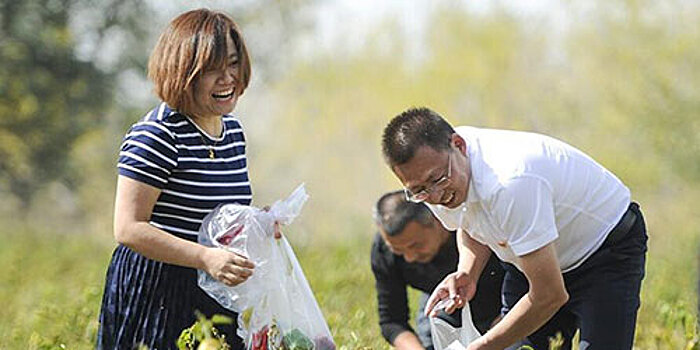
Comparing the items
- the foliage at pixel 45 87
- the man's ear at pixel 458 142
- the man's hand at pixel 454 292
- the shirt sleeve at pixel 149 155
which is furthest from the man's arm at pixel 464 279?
the foliage at pixel 45 87

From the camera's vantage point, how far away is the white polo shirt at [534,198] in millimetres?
3402

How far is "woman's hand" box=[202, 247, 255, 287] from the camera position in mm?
3639

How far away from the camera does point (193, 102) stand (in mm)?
3773

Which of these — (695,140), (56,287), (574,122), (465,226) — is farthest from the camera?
(574,122)

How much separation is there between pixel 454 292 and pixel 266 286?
0.65 m

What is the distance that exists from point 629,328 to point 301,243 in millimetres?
10234

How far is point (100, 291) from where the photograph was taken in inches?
233

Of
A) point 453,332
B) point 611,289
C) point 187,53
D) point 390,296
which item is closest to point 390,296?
point 390,296

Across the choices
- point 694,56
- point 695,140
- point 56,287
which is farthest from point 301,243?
point 694,56

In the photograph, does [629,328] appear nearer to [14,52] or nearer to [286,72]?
[14,52]

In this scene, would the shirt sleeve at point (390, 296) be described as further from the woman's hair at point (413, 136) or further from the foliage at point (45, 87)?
the foliage at point (45, 87)

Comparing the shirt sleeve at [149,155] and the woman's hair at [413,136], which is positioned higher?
the shirt sleeve at [149,155]

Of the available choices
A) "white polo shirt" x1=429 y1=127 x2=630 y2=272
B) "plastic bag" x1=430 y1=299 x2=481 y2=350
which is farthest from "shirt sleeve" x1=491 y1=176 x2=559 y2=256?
"plastic bag" x1=430 y1=299 x2=481 y2=350

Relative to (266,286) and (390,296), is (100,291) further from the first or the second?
(266,286)
